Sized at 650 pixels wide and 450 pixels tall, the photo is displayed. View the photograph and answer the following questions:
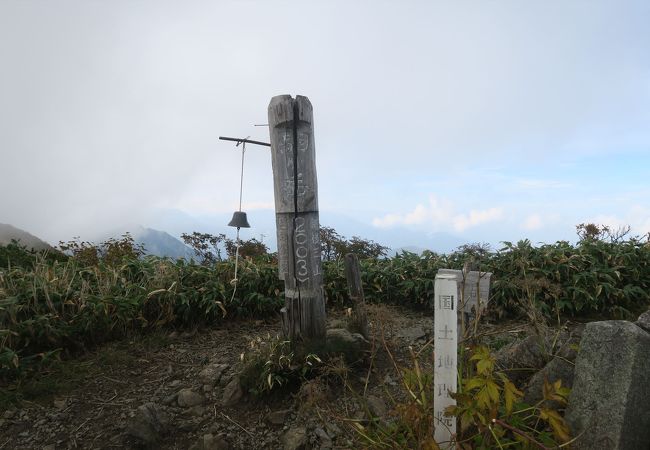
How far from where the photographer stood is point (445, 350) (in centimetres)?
195

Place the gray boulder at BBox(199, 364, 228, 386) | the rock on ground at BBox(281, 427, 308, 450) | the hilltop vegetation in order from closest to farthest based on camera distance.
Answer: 1. the rock on ground at BBox(281, 427, 308, 450)
2. the gray boulder at BBox(199, 364, 228, 386)
3. the hilltop vegetation

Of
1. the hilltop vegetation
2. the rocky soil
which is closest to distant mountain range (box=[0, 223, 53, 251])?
the hilltop vegetation

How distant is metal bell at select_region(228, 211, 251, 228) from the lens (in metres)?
4.83

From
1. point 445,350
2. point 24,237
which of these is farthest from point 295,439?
point 24,237

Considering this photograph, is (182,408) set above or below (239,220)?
below

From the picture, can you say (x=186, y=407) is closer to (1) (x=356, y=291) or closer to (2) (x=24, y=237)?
(1) (x=356, y=291)

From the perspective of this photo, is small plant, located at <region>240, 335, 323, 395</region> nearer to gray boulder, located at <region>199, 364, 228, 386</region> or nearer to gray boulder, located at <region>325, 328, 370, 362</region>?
gray boulder, located at <region>325, 328, 370, 362</region>

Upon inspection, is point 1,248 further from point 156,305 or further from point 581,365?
point 581,365

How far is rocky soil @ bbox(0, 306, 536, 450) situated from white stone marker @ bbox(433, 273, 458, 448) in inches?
17.2

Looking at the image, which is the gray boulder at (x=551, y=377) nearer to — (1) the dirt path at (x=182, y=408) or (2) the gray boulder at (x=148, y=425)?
(1) the dirt path at (x=182, y=408)

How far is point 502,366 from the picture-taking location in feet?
9.50

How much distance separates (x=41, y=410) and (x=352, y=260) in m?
3.09

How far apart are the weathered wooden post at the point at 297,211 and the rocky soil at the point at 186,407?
60 cm

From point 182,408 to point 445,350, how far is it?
94.5 inches
